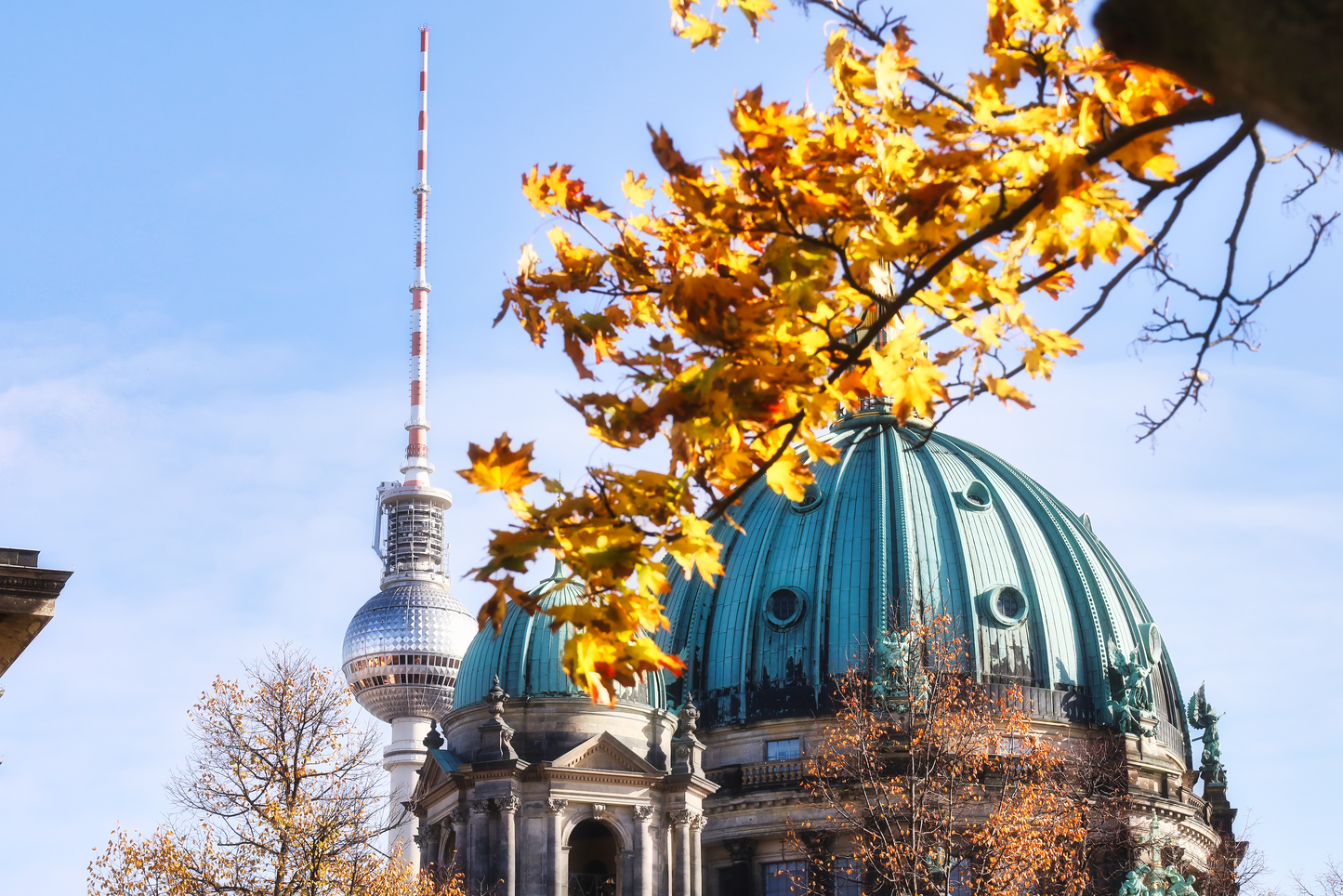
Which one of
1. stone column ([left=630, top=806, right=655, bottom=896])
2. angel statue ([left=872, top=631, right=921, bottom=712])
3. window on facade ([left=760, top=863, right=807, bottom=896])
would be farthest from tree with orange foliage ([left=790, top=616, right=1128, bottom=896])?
stone column ([left=630, top=806, right=655, bottom=896])

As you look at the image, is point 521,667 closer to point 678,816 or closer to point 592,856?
point 592,856

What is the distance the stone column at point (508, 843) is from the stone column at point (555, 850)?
93 centimetres

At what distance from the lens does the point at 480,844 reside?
4772 cm

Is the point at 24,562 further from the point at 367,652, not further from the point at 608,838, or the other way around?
the point at 367,652

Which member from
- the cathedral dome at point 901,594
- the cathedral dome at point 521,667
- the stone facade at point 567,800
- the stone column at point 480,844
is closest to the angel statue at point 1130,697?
the cathedral dome at point 901,594

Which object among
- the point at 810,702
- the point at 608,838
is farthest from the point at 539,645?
the point at 810,702

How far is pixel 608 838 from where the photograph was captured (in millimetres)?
52062

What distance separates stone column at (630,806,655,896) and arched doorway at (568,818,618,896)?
173 centimetres

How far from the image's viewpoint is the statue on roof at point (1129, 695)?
A: 63688 millimetres

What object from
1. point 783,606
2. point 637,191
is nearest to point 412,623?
point 783,606

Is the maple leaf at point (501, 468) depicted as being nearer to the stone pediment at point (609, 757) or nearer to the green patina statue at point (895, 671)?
the stone pediment at point (609, 757)

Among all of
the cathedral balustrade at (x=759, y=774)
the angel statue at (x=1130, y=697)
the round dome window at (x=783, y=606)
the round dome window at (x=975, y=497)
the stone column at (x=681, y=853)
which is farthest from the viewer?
the round dome window at (x=975, y=497)

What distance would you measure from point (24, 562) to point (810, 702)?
49789mm

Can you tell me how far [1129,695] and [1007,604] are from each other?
5.89 m
